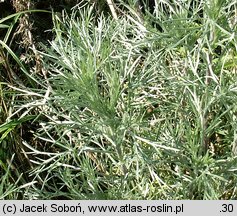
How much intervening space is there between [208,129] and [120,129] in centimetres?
26

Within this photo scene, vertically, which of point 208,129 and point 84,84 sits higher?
point 84,84

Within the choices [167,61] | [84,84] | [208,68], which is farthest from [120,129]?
[167,61]

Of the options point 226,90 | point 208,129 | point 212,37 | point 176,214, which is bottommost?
point 176,214

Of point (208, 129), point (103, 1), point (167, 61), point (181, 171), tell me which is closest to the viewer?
point (208, 129)

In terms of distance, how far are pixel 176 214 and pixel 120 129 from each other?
31 cm

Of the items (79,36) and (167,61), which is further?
(167,61)

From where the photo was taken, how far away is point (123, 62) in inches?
59.9

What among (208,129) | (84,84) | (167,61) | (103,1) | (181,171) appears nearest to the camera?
(84,84)

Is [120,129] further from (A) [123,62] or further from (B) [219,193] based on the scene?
(B) [219,193]

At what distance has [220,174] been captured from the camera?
152cm

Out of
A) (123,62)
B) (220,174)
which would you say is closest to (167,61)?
(123,62)

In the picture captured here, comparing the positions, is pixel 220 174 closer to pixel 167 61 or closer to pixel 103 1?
pixel 167 61

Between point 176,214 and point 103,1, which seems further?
point 103,1

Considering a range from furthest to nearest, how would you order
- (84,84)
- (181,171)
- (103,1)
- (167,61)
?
(103,1), (167,61), (181,171), (84,84)
